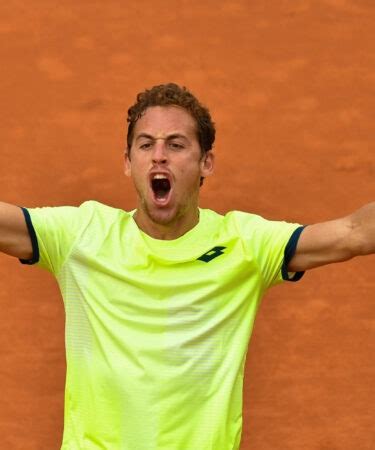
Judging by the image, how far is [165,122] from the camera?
11.6ft

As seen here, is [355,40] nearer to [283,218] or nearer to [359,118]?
[359,118]

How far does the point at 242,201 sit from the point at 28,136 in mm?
1033

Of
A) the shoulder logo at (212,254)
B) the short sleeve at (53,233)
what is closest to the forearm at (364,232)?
the shoulder logo at (212,254)

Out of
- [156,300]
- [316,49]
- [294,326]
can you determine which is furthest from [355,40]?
[156,300]

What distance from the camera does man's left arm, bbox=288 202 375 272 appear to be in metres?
3.34

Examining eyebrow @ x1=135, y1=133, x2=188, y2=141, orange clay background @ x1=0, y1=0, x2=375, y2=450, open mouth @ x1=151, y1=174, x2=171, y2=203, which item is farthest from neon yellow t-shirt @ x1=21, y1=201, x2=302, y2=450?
orange clay background @ x1=0, y1=0, x2=375, y2=450

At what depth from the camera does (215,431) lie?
10.6ft

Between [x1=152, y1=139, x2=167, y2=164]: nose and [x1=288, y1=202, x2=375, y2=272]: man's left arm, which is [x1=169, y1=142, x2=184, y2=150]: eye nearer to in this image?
[x1=152, y1=139, x2=167, y2=164]: nose

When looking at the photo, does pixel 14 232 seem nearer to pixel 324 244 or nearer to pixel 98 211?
pixel 98 211

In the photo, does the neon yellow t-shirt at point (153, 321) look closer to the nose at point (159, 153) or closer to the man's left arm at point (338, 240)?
the man's left arm at point (338, 240)

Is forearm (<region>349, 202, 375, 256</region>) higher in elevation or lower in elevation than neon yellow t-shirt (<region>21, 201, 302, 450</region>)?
higher

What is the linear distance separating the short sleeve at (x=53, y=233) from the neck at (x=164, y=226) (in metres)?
0.17

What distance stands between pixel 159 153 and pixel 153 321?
0.49 m

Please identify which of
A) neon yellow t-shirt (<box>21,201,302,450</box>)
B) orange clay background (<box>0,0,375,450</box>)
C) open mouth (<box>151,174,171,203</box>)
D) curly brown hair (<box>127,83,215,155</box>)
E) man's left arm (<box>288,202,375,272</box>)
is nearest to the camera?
neon yellow t-shirt (<box>21,201,302,450</box>)
